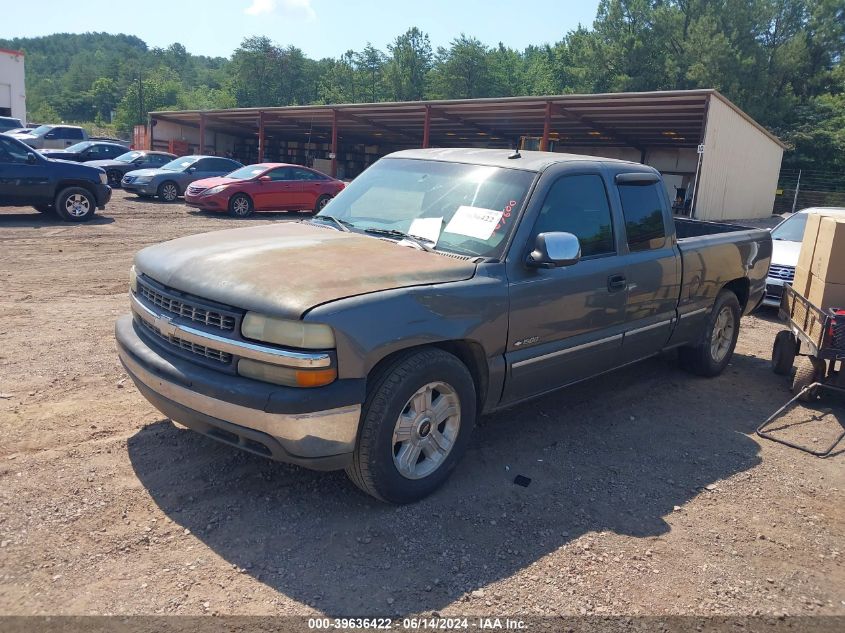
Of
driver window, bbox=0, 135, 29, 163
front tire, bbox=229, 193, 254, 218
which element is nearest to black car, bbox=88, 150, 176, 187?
front tire, bbox=229, 193, 254, 218

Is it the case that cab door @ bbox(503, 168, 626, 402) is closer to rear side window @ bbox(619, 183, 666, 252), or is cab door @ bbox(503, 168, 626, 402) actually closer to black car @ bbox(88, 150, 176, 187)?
rear side window @ bbox(619, 183, 666, 252)

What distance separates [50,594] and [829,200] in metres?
40.2

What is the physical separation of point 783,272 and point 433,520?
7.49 m

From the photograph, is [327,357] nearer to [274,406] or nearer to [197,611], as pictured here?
[274,406]

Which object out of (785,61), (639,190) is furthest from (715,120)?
(785,61)

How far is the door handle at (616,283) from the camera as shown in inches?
186

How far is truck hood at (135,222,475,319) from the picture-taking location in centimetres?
332

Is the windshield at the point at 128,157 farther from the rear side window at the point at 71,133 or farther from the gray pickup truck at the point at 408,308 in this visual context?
the gray pickup truck at the point at 408,308

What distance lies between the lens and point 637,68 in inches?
2003

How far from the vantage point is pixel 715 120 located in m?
20.5

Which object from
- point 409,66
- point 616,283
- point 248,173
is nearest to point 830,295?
point 616,283

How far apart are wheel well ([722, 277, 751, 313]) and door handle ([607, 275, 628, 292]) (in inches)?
91.0

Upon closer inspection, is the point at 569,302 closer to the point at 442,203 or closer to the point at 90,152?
the point at 442,203

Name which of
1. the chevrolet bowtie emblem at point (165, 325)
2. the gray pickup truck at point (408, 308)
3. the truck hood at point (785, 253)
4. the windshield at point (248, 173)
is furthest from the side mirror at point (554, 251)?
the windshield at point (248, 173)
